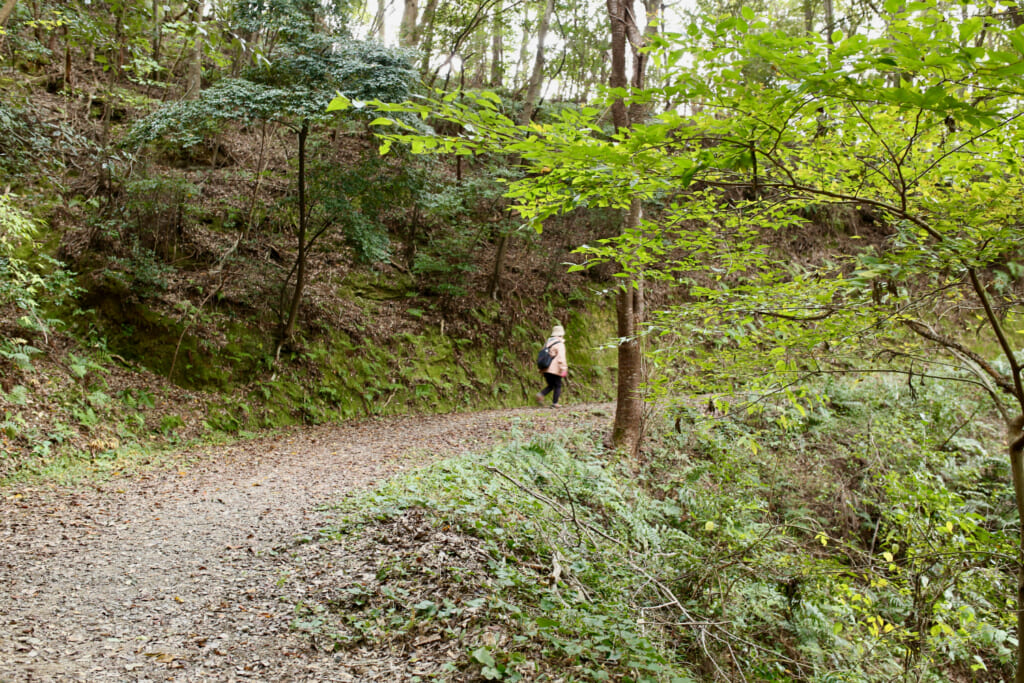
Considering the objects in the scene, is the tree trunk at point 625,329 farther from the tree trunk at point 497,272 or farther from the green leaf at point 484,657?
the tree trunk at point 497,272

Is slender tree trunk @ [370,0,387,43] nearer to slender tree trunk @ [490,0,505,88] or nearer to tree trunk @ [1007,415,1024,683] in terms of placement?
slender tree trunk @ [490,0,505,88]

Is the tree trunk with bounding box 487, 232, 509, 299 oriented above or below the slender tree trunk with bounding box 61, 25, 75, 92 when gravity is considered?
below

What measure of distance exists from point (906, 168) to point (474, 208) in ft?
36.0

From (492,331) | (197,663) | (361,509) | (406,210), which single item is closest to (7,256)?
(361,509)

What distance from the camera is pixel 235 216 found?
39.0 feet

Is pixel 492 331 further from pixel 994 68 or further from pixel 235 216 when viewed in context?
pixel 994 68

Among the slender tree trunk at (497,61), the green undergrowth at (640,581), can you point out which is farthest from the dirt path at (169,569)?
the slender tree trunk at (497,61)

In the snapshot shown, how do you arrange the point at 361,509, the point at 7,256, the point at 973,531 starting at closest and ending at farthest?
the point at 973,531 < the point at 361,509 < the point at 7,256

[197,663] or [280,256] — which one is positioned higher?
[280,256]

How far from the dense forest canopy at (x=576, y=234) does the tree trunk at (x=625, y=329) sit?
6 cm


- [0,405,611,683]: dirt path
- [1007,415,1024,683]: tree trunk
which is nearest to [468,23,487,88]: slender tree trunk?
[0,405,611,683]: dirt path

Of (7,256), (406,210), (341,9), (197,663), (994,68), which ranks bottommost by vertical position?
(197,663)

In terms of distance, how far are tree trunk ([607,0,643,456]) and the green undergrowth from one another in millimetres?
512

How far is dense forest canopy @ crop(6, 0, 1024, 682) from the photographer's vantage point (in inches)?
94.3
